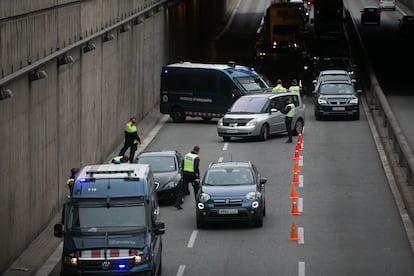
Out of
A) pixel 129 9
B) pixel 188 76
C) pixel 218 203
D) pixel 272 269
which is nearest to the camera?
pixel 272 269

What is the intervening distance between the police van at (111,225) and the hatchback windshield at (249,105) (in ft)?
71.0

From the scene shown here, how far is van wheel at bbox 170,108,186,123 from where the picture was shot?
5103 cm

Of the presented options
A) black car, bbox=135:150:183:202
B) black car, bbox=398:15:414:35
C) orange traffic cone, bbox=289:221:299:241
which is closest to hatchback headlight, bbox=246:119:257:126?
black car, bbox=135:150:183:202

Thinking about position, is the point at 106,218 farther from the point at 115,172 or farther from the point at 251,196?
the point at 251,196

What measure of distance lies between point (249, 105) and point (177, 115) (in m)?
6.11

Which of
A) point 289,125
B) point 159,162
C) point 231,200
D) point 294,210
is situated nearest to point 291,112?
point 289,125

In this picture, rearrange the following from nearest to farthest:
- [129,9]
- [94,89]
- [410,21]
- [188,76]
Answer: [94,89] → [129,9] → [188,76] → [410,21]

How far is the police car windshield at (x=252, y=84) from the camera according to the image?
167ft

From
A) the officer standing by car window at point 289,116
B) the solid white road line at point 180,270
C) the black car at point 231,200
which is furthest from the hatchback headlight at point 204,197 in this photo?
the officer standing by car window at point 289,116

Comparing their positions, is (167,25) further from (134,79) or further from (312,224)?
(312,224)

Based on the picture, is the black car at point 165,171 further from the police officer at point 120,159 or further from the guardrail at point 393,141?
the guardrail at point 393,141

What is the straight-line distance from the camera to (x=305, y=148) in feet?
141

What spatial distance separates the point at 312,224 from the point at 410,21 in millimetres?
66527

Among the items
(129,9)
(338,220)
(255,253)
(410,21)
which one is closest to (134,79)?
(129,9)
